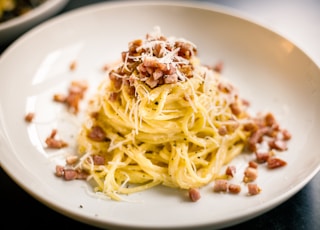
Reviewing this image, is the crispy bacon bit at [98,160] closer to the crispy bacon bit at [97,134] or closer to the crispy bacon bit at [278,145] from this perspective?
the crispy bacon bit at [97,134]

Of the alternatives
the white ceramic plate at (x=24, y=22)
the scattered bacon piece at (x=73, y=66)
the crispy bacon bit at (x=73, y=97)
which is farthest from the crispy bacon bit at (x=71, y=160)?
the white ceramic plate at (x=24, y=22)

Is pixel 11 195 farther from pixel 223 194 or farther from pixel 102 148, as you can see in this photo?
pixel 223 194

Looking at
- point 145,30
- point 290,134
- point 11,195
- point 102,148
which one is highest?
point 145,30

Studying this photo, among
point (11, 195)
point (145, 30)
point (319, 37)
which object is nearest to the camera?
point (11, 195)

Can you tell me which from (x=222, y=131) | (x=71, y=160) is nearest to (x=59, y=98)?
(x=71, y=160)

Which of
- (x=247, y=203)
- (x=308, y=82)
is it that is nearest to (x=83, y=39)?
(x=308, y=82)

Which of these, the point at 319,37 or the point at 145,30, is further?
the point at 319,37
